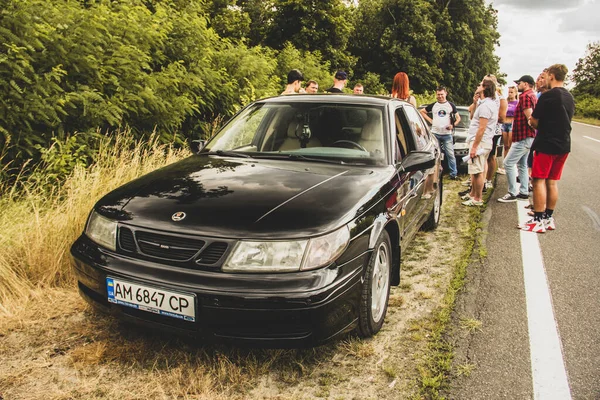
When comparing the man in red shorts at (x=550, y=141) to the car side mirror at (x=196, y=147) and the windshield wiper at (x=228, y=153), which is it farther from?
the car side mirror at (x=196, y=147)

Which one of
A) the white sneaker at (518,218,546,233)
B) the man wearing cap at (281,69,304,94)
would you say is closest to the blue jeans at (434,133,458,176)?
the man wearing cap at (281,69,304,94)

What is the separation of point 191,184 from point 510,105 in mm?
8203

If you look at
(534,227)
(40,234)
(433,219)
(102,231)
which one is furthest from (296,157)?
(534,227)

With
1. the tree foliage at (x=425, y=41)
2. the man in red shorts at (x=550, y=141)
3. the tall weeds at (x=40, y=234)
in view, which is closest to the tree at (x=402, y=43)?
the tree foliage at (x=425, y=41)

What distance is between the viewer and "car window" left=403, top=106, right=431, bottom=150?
4699 mm

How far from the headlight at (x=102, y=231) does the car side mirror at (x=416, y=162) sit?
2.15m

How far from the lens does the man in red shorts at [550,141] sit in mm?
5676

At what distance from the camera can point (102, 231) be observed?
291 centimetres

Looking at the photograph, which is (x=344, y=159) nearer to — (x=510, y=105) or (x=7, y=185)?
(x=7, y=185)

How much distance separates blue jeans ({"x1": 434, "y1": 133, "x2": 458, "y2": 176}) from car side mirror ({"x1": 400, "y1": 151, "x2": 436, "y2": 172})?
5718 mm

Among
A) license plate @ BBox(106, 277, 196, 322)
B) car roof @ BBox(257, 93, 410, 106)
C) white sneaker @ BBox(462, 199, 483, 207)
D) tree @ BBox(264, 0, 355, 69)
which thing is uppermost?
tree @ BBox(264, 0, 355, 69)

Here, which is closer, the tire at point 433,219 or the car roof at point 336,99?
the car roof at point 336,99

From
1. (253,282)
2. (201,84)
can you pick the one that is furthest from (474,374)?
(201,84)

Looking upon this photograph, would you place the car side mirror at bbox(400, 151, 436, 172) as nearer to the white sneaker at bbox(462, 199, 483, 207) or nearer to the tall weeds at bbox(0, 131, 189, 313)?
the tall weeds at bbox(0, 131, 189, 313)
